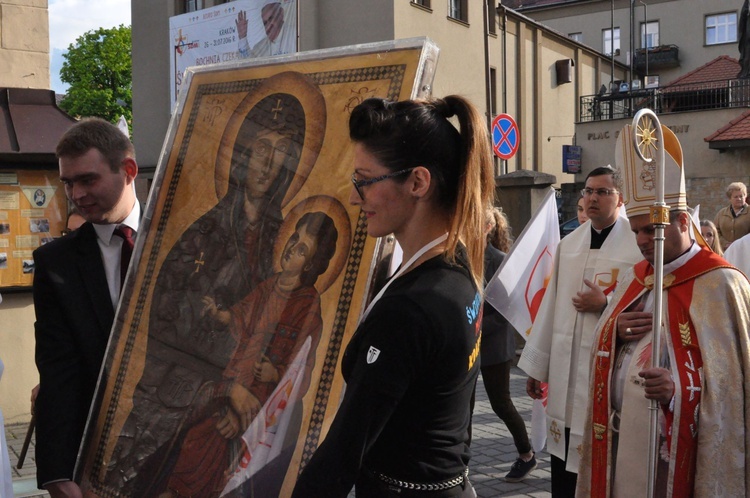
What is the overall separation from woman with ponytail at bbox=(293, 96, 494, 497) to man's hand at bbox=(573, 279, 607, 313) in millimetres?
2652

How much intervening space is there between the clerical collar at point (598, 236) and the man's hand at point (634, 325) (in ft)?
4.13

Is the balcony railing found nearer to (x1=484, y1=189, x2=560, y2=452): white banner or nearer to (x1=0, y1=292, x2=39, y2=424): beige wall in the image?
(x1=484, y1=189, x2=560, y2=452): white banner

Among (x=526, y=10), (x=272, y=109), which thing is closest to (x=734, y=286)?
(x=272, y=109)

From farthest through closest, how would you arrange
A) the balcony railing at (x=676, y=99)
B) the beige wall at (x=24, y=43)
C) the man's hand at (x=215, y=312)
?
the balcony railing at (x=676, y=99), the beige wall at (x=24, y=43), the man's hand at (x=215, y=312)

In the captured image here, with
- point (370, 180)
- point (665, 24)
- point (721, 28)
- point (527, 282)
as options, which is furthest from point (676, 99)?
point (370, 180)

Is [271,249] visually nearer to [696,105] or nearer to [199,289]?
[199,289]

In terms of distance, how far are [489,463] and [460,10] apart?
2240 cm

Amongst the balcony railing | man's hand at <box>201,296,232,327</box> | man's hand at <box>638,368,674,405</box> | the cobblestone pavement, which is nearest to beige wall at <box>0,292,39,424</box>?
the cobblestone pavement

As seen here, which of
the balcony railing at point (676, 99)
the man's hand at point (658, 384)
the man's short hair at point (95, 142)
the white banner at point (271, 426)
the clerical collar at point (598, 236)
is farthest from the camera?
the balcony railing at point (676, 99)

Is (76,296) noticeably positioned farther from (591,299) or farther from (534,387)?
(534,387)

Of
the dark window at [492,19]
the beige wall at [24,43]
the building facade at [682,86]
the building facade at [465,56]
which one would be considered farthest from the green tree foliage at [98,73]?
the beige wall at [24,43]

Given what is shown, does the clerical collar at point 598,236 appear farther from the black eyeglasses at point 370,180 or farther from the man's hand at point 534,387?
the black eyeglasses at point 370,180

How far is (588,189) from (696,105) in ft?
79.3

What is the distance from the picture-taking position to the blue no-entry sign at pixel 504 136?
1295cm
